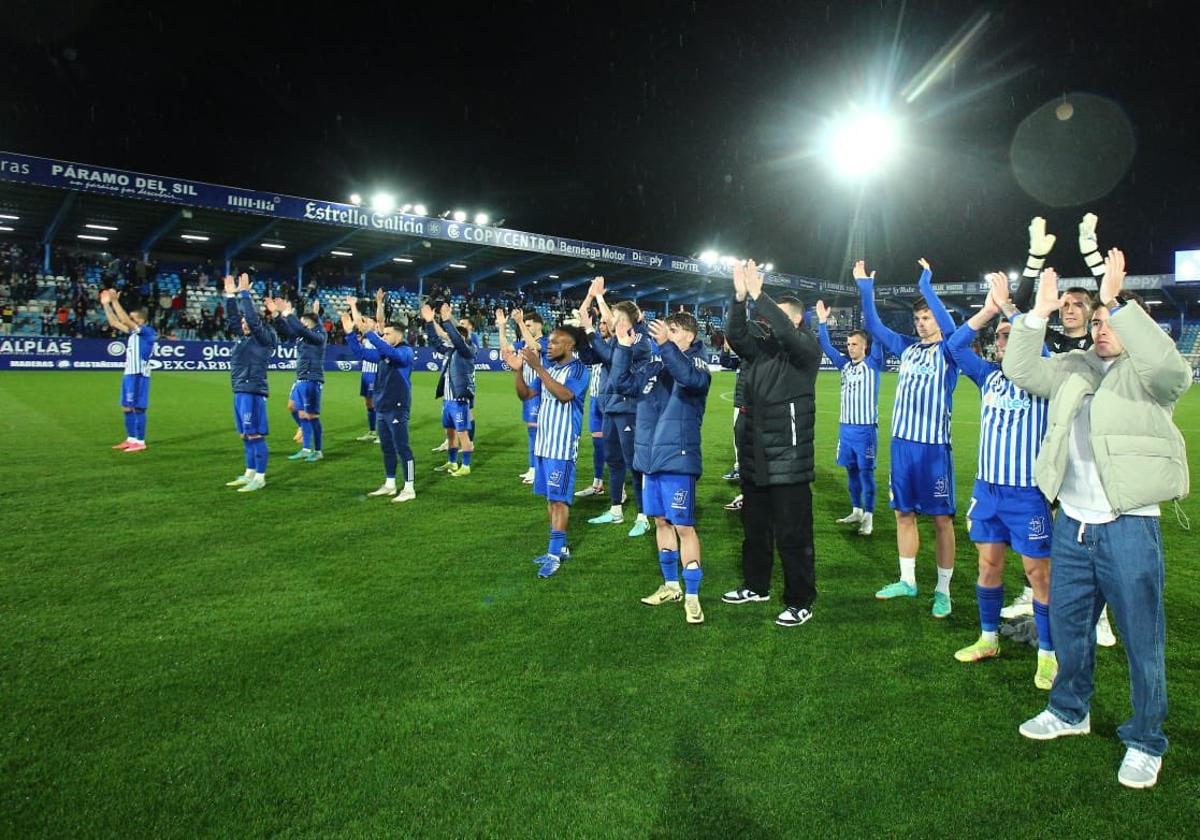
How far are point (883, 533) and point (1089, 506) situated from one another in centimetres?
439

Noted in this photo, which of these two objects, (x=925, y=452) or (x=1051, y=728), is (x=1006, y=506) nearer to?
(x=925, y=452)

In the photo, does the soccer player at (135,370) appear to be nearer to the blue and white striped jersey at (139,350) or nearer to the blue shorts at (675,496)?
the blue and white striped jersey at (139,350)

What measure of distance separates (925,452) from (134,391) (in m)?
11.4

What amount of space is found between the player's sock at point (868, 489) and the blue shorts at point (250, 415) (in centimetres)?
721

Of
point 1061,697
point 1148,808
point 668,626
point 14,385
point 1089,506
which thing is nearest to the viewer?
point 1148,808

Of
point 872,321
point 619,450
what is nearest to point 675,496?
point 872,321

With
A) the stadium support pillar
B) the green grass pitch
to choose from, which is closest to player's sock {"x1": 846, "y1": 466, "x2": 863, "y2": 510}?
the green grass pitch

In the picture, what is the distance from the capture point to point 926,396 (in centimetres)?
509

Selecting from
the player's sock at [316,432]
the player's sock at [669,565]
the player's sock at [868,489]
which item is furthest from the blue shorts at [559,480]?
the player's sock at [316,432]

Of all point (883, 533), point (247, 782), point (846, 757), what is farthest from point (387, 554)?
point (883, 533)

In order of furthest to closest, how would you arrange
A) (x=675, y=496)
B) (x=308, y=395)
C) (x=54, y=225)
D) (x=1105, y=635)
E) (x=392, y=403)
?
1. (x=54, y=225)
2. (x=308, y=395)
3. (x=392, y=403)
4. (x=675, y=496)
5. (x=1105, y=635)

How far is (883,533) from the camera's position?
727cm

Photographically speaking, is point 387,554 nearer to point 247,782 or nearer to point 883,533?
point 247,782

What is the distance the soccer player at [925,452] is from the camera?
5.00 meters
